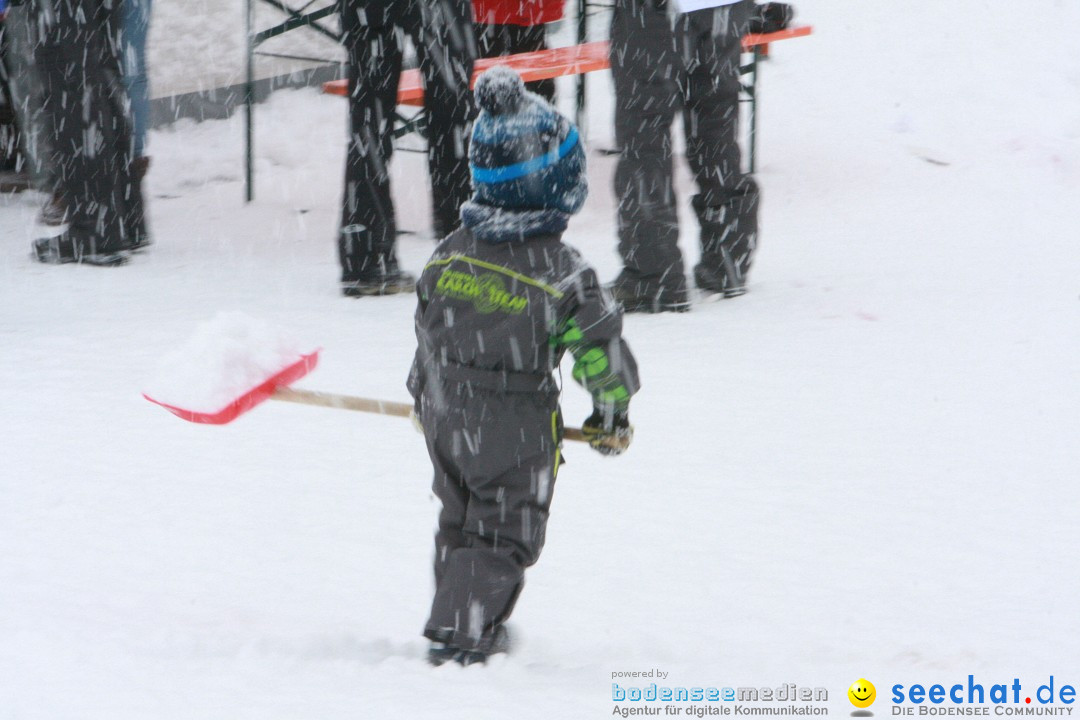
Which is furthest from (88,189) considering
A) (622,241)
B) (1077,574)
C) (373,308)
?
(1077,574)

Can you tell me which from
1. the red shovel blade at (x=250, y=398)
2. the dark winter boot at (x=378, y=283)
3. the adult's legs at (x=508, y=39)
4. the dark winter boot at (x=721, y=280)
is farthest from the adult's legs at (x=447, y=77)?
the red shovel blade at (x=250, y=398)

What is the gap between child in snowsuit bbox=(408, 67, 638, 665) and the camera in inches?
77.7

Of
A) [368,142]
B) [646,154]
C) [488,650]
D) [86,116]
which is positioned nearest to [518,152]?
[488,650]

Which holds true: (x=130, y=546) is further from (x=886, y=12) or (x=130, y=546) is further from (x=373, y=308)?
(x=886, y=12)

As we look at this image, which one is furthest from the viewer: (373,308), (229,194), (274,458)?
(229,194)

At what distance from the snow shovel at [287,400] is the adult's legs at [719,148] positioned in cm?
210

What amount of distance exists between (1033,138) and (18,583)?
5.61 m

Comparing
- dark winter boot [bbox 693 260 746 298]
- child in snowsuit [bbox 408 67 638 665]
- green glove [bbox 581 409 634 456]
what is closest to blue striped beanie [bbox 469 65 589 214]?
child in snowsuit [bbox 408 67 638 665]

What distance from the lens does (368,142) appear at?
4.07 metres

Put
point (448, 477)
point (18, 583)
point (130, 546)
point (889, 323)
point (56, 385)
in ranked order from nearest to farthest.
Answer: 1. point (448, 477)
2. point (18, 583)
3. point (130, 546)
4. point (56, 385)
5. point (889, 323)

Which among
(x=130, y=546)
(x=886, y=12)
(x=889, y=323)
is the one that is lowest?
(x=130, y=546)

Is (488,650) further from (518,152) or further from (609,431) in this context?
(518,152)

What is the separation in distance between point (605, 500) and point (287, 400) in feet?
2.71

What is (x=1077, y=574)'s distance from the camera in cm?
237
